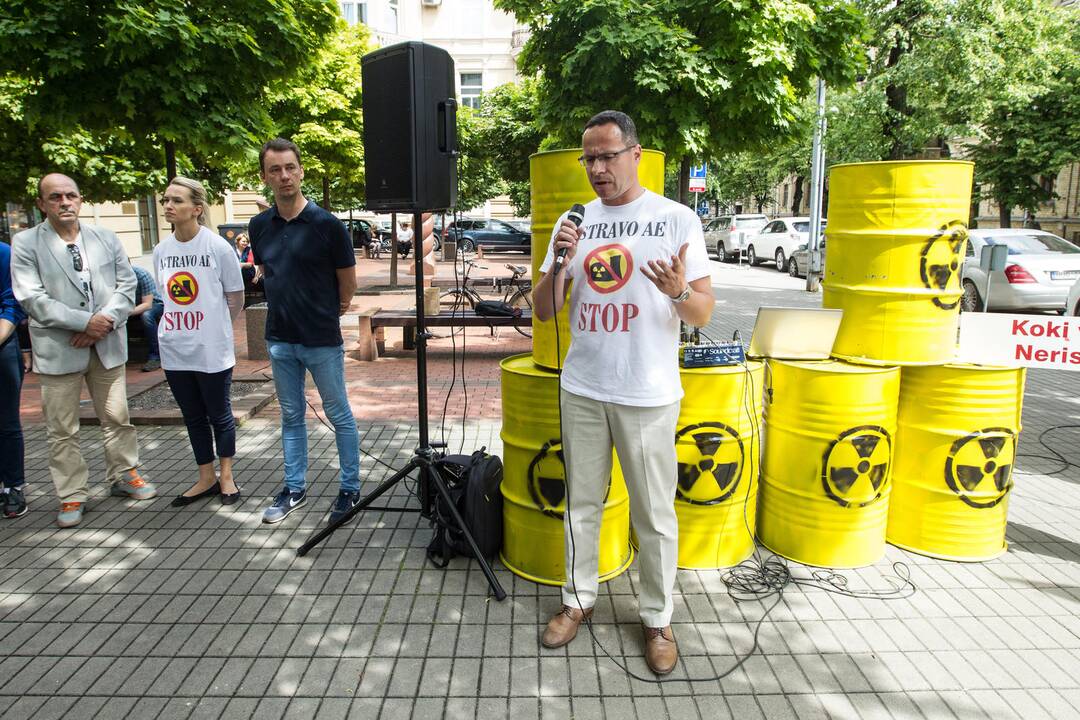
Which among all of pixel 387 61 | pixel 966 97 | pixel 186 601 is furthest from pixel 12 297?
pixel 966 97

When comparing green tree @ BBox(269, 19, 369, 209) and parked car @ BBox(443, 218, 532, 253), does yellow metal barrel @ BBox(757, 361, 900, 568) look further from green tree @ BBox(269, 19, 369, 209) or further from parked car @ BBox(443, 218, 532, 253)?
parked car @ BBox(443, 218, 532, 253)

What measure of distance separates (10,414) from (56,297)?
2.82ft

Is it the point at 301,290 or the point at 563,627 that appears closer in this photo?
the point at 563,627

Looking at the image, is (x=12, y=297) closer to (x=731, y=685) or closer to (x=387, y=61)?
(x=387, y=61)

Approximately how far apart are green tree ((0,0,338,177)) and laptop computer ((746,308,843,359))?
479 cm

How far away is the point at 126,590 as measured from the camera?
147 inches

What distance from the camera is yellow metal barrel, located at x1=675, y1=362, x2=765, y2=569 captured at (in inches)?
144

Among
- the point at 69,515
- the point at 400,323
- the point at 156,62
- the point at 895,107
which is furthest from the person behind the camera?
the point at 895,107

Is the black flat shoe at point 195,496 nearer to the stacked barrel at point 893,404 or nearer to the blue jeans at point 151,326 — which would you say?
the stacked barrel at point 893,404

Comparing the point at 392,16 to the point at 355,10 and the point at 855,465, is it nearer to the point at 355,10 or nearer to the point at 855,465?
the point at 355,10

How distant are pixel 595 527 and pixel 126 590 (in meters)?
2.52

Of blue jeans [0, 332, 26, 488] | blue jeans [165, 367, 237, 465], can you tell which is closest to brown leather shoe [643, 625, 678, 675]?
blue jeans [165, 367, 237, 465]

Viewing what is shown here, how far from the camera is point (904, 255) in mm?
3824

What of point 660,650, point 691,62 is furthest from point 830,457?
point 691,62
